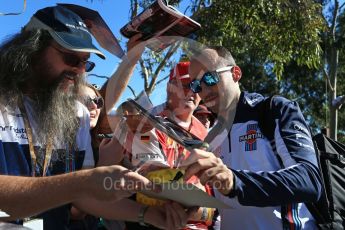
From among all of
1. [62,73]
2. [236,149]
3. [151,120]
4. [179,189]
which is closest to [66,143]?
[62,73]

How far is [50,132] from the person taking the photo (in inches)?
76.4

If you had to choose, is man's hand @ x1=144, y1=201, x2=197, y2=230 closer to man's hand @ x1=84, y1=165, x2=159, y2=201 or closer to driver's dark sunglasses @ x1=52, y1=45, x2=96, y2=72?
man's hand @ x1=84, y1=165, x2=159, y2=201

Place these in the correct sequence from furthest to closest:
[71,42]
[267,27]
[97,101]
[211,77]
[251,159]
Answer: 1. [267,27]
2. [97,101]
3. [211,77]
4. [251,159]
5. [71,42]

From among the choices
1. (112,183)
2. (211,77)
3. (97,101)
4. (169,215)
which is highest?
(211,77)

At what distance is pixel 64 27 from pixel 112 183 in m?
0.92

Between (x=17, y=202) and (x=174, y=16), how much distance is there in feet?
3.96

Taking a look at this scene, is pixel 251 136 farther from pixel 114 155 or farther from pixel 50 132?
pixel 50 132

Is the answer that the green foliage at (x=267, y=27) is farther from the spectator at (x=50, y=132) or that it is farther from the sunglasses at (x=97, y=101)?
the spectator at (x=50, y=132)

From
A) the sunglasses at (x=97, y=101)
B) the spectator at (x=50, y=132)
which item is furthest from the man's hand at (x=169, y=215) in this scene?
the sunglasses at (x=97, y=101)

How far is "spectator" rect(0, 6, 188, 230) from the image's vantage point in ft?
5.04

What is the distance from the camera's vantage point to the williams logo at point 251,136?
214 cm

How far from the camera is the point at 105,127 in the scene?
2.66 m

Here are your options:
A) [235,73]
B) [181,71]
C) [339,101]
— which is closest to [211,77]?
[235,73]

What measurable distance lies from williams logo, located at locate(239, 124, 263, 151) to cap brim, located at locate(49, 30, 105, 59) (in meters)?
0.86
